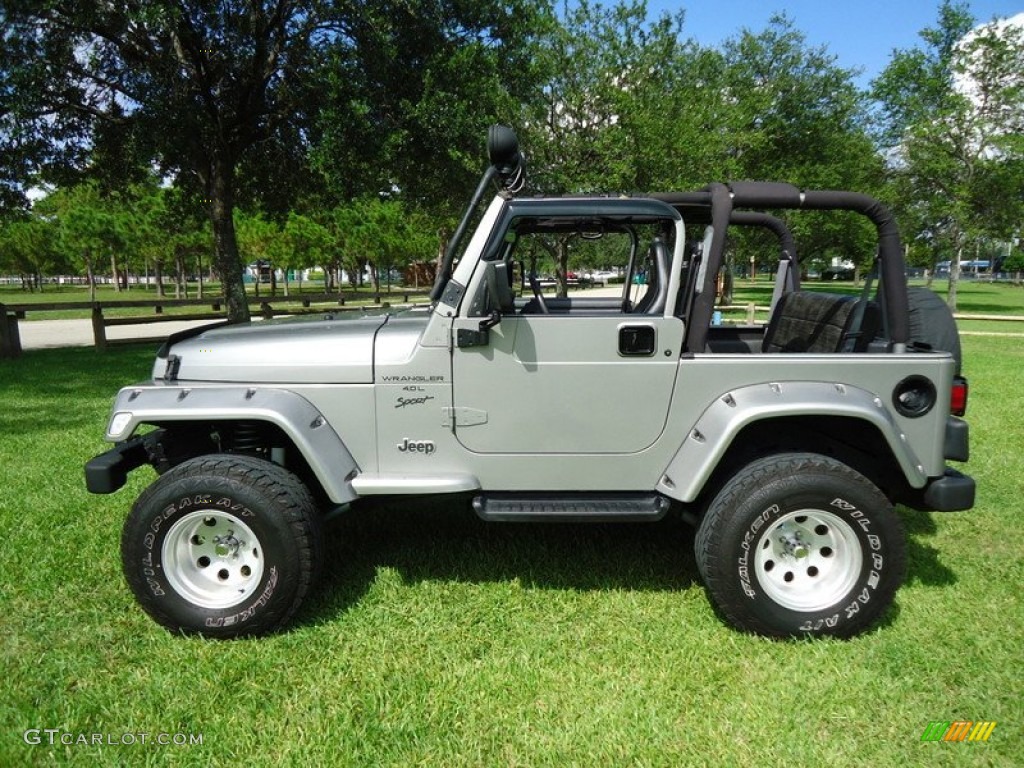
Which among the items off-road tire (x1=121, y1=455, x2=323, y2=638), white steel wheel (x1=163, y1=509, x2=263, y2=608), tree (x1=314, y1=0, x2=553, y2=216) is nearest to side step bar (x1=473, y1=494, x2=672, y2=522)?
off-road tire (x1=121, y1=455, x2=323, y2=638)

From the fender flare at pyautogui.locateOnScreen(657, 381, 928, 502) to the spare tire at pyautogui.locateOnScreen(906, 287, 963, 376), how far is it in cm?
63

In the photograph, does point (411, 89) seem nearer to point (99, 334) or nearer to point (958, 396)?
point (99, 334)

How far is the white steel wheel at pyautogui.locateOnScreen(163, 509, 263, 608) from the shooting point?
306cm

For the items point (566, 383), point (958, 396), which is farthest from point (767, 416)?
point (958, 396)

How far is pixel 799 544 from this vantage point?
3111 mm

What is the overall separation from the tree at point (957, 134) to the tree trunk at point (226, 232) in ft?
71.4

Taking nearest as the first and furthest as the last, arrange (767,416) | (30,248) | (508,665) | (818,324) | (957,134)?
1. (508,665)
2. (767,416)
3. (818,324)
4. (957,134)
5. (30,248)

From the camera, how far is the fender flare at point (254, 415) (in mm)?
3014

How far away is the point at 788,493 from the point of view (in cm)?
295

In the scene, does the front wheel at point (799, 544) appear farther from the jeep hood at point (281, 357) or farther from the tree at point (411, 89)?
the tree at point (411, 89)

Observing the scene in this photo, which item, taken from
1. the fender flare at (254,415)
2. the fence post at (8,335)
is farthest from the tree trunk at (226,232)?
the fender flare at (254,415)

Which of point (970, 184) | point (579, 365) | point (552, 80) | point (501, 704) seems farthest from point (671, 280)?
point (970, 184)

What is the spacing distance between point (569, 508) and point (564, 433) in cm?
35

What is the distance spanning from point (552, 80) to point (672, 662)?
16360mm
